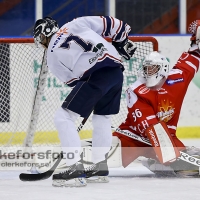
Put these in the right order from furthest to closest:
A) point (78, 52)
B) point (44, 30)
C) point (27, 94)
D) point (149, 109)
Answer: point (27, 94) → point (149, 109) → point (44, 30) → point (78, 52)

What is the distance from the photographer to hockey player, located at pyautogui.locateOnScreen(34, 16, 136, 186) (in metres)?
3.69

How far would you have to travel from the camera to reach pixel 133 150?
13.8ft

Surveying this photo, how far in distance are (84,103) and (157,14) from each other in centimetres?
→ 341

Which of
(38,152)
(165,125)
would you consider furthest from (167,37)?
(165,125)

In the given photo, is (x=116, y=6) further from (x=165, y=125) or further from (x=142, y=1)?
(x=165, y=125)

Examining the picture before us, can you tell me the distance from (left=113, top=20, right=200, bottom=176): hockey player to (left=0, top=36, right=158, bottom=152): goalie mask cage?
0.77 metres

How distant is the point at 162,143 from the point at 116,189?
0.53 m

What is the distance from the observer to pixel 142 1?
694 centimetres

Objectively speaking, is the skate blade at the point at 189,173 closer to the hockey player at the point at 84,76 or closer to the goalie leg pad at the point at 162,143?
the goalie leg pad at the point at 162,143

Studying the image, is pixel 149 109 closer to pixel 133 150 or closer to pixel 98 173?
pixel 133 150

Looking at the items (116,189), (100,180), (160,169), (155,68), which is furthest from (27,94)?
(116,189)

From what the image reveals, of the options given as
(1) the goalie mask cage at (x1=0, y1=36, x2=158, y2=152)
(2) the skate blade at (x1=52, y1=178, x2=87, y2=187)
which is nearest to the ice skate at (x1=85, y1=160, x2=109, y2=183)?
(2) the skate blade at (x1=52, y1=178, x2=87, y2=187)

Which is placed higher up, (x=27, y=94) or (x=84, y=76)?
(x=84, y=76)

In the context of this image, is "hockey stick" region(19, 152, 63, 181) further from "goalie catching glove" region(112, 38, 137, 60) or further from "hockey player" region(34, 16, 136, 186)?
"goalie catching glove" region(112, 38, 137, 60)
